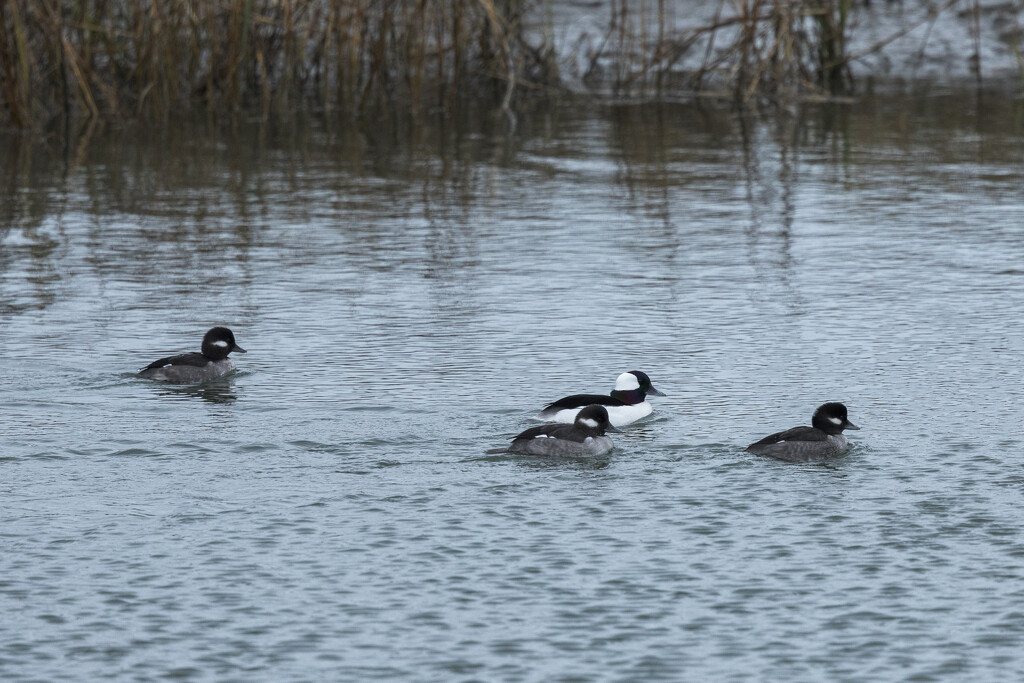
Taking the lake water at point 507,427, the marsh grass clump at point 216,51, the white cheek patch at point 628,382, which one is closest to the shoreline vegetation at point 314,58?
the marsh grass clump at point 216,51

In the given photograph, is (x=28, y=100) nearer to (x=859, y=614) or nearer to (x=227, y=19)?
(x=227, y=19)

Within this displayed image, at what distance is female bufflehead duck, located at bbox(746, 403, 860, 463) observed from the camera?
10617 mm

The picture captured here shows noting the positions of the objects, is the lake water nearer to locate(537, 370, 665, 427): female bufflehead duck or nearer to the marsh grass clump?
locate(537, 370, 665, 427): female bufflehead duck

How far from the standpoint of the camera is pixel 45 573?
883 centimetres

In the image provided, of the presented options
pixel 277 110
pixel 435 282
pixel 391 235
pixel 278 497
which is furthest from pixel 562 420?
pixel 277 110

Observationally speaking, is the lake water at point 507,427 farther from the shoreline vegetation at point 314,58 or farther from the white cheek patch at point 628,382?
the shoreline vegetation at point 314,58

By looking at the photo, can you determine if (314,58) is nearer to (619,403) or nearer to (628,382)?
(628,382)

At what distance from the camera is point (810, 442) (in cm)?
1067

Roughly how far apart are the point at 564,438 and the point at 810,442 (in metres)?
1.56

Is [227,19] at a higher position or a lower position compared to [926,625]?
higher

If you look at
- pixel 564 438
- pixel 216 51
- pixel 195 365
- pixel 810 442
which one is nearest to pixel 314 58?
pixel 216 51

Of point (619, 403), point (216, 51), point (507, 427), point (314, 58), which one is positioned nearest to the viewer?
point (507, 427)

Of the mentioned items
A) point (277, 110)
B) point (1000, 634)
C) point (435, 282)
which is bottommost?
point (1000, 634)

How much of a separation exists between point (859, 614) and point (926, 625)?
0.33 metres
